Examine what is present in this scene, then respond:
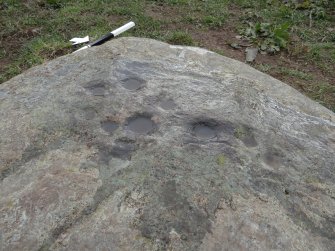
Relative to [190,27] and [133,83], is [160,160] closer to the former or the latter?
[133,83]

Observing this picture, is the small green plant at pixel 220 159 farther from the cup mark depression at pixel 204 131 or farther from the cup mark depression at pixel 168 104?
the cup mark depression at pixel 168 104

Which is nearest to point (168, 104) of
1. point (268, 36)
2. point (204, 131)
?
point (204, 131)

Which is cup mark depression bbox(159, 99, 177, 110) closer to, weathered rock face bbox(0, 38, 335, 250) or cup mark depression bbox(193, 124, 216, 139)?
weathered rock face bbox(0, 38, 335, 250)

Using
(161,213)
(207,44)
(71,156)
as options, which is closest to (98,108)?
(71,156)

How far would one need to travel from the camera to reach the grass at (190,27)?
16.6 feet

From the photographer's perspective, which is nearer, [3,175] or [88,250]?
[88,250]

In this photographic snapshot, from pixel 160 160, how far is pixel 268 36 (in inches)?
153

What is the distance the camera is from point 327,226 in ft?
6.83

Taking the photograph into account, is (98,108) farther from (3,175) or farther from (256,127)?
(256,127)

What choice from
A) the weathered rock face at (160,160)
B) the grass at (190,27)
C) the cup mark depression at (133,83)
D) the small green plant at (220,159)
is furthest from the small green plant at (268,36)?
the small green plant at (220,159)

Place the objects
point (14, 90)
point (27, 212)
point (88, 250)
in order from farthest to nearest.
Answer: point (14, 90), point (27, 212), point (88, 250)

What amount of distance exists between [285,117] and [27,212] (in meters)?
1.55

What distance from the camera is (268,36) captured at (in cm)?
562

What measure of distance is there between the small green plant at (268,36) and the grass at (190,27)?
0.04 feet
